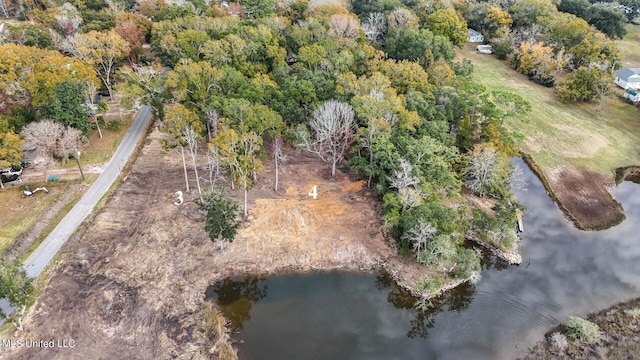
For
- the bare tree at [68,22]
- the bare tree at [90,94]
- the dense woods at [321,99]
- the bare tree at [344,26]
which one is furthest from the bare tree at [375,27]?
the bare tree at [68,22]

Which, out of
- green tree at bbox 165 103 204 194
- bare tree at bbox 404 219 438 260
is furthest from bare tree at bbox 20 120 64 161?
bare tree at bbox 404 219 438 260

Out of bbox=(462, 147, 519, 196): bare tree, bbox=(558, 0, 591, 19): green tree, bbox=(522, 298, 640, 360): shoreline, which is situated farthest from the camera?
bbox=(558, 0, 591, 19): green tree

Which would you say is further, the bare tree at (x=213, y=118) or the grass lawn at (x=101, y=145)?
the grass lawn at (x=101, y=145)

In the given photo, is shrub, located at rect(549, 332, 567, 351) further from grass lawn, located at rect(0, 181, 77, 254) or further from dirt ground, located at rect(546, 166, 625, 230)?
grass lawn, located at rect(0, 181, 77, 254)

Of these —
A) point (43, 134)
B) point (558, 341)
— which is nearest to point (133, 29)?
point (43, 134)

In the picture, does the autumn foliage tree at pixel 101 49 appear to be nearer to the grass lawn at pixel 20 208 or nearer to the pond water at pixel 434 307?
the grass lawn at pixel 20 208

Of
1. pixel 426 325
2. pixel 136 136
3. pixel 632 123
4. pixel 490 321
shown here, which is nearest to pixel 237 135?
pixel 136 136
